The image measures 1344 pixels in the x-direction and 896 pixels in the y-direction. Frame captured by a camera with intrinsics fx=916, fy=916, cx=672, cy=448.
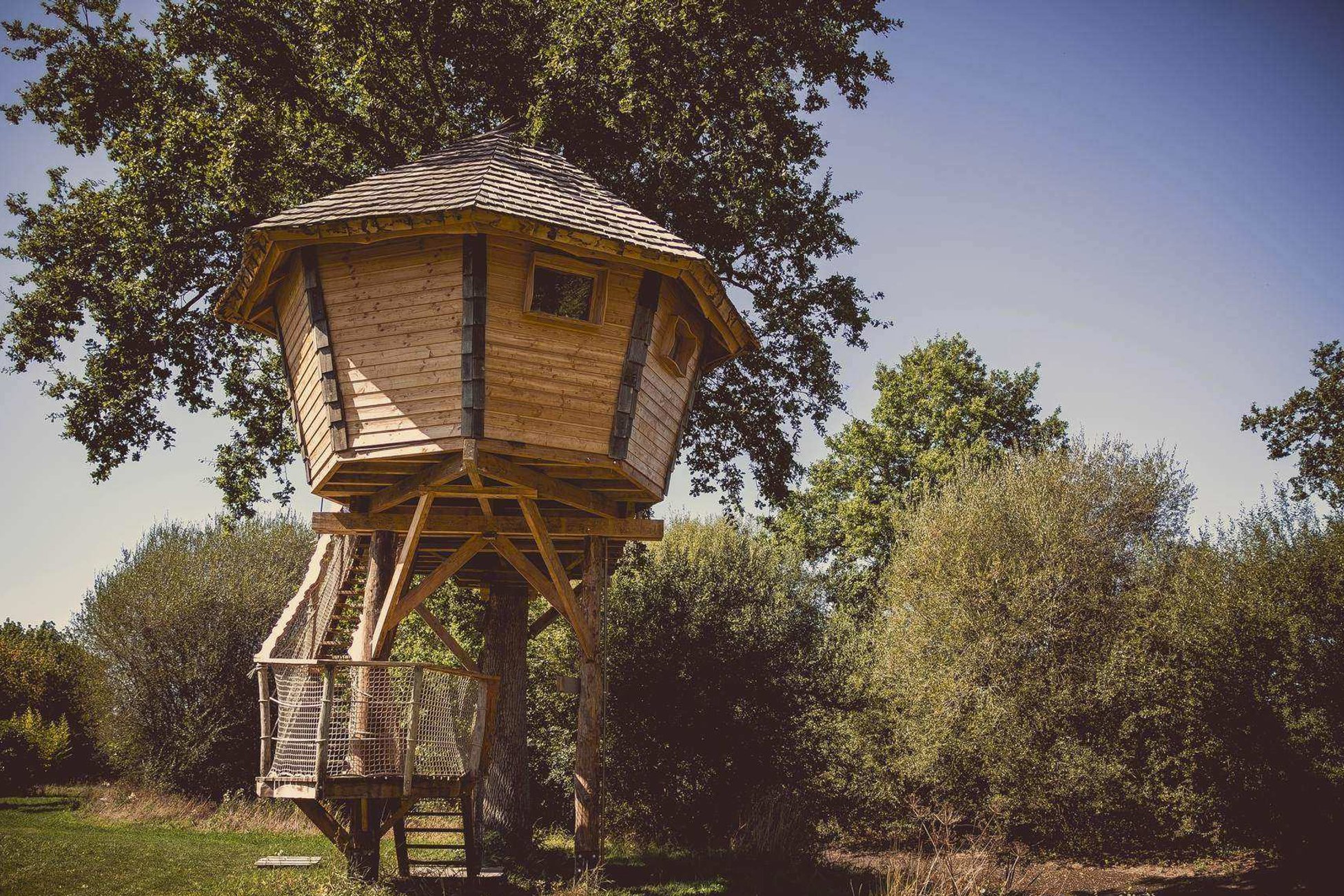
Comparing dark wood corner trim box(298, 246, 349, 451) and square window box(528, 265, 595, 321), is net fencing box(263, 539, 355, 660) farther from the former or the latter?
square window box(528, 265, 595, 321)

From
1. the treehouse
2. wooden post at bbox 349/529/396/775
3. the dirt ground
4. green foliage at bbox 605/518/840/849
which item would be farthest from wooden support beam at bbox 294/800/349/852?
green foliage at bbox 605/518/840/849

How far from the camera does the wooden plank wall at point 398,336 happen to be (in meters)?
10.8

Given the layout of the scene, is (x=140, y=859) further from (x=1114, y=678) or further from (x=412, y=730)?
(x=1114, y=678)

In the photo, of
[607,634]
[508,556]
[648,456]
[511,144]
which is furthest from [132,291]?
[607,634]

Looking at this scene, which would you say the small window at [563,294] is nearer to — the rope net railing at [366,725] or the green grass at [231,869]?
the rope net railing at [366,725]

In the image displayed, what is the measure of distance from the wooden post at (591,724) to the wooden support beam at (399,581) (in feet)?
8.12

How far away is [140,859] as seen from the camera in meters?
15.5

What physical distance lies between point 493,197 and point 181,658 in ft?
81.4

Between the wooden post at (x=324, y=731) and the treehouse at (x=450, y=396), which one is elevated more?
the treehouse at (x=450, y=396)

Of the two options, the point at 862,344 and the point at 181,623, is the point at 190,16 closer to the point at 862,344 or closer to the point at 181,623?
the point at 862,344

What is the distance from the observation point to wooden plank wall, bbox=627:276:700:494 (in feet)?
39.3

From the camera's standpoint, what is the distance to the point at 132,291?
15.6m

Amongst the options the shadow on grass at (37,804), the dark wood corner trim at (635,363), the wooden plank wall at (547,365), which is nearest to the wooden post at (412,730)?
the wooden plank wall at (547,365)

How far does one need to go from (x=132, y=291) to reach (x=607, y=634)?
12.9 metres
